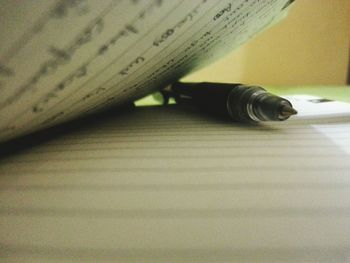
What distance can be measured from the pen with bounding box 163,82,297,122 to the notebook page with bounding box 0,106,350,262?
3 cm

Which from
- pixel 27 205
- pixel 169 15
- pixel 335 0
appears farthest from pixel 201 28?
pixel 335 0

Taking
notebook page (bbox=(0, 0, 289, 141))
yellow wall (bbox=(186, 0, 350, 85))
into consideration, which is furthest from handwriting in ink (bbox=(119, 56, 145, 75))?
yellow wall (bbox=(186, 0, 350, 85))

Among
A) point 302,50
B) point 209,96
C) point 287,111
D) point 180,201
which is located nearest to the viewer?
point 180,201

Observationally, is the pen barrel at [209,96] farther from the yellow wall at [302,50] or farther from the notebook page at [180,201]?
the yellow wall at [302,50]

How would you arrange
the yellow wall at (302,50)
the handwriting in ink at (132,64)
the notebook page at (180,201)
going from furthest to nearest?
the yellow wall at (302,50), the handwriting in ink at (132,64), the notebook page at (180,201)

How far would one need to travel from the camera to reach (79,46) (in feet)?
0.59

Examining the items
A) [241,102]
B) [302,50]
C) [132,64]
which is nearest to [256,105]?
Answer: [241,102]

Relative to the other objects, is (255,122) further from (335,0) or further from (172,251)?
(335,0)

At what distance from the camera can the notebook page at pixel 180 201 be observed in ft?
0.44

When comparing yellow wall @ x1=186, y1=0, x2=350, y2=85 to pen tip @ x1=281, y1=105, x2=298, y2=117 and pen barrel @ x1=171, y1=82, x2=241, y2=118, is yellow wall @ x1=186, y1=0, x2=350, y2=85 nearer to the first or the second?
pen barrel @ x1=171, y1=82, x2=241, y2=118

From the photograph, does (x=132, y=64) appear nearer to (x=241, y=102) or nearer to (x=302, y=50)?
(x=241, y=102)

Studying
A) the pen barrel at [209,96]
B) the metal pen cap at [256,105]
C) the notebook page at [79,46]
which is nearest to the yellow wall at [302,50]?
the pen barrel at [209,96]

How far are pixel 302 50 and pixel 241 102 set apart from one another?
1797mm

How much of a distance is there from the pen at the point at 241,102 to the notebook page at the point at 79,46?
83 mm
